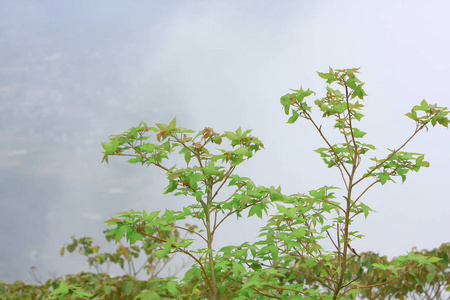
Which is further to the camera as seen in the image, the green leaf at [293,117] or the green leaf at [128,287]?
the green leaf at [128,287]

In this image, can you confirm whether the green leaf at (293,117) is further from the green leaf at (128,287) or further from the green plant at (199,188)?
the green leaf at (128,287)

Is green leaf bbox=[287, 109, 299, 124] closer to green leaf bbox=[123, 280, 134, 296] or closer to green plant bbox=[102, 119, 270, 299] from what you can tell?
green plant bbox=[102, 119, 270, 299]

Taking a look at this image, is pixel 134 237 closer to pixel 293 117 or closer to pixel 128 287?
pixel 293 117

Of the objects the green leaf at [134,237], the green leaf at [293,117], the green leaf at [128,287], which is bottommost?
the green leaf at [128,287]

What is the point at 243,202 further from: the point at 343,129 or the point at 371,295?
the point at 371,295

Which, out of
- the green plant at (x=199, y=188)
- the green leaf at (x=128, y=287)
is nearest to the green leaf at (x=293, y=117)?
the green plant at (x=199, y=188)

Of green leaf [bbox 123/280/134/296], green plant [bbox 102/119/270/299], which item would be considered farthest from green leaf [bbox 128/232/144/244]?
green leaf [bbox 123/280/134/296]

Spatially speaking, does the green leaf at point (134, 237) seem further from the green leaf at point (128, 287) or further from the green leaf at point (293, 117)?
the green leaf at point (128, 287)

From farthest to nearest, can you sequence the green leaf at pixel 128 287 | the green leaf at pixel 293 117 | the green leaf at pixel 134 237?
1. the green leaf at pixel 128 287
2. the green leaf at pixel 293 117
3. the green leaf at pixel 134 237

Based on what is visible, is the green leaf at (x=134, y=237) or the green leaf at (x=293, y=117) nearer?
the green leaf at (x=134, y=237)

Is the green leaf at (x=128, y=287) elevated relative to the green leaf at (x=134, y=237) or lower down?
lower down

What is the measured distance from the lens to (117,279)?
3.04 meters

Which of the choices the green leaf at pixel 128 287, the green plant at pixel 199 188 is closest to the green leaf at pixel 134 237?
the green plant at pixel 199 188

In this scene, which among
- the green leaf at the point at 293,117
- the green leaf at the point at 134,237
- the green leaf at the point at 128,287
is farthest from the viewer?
the green leaf at the point at 128,287
